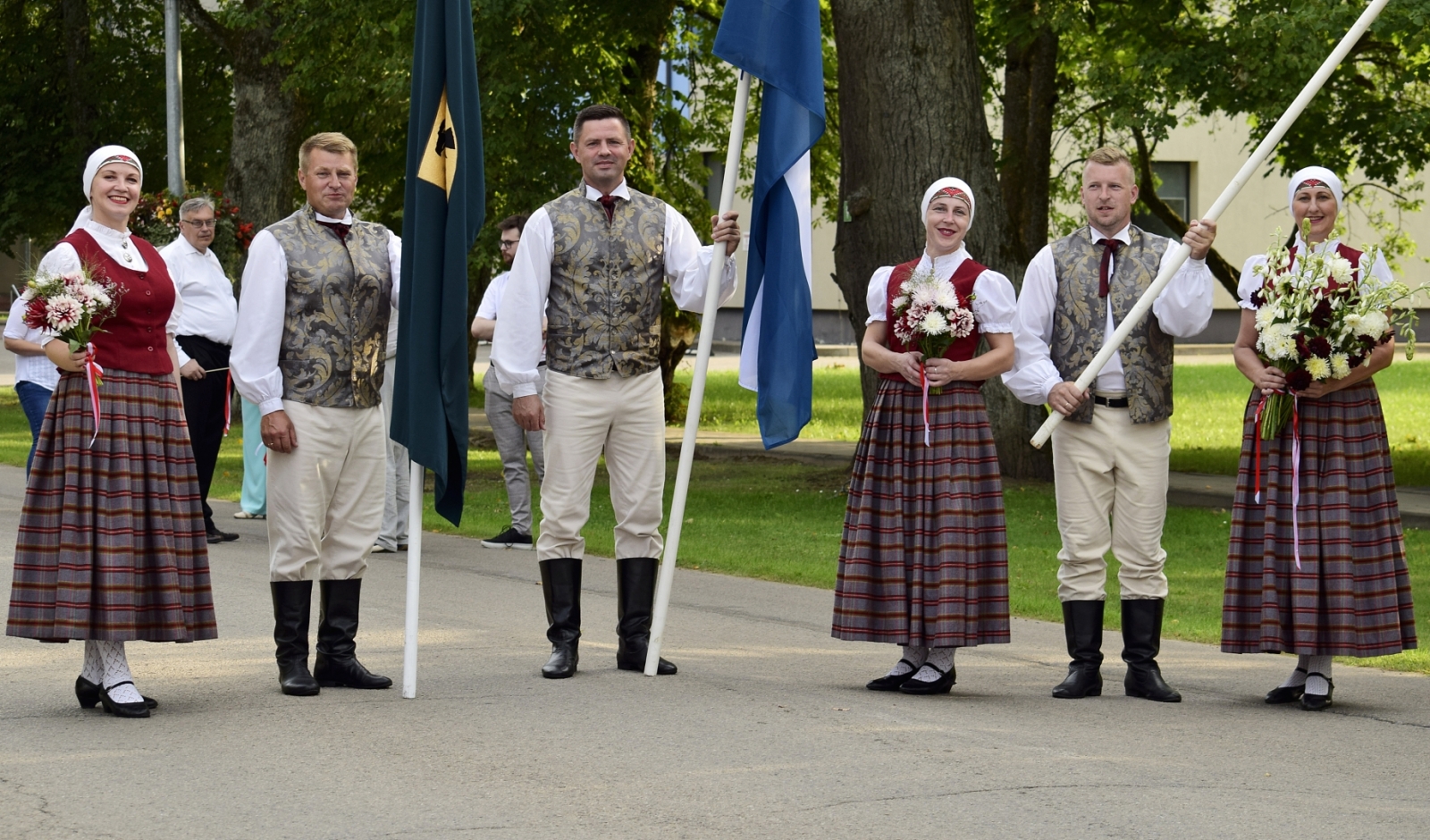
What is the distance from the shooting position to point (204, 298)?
458 inches

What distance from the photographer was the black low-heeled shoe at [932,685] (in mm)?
6969

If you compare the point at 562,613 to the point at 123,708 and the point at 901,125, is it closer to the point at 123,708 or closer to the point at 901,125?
the point at 123,708

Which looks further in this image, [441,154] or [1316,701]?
[441,154]

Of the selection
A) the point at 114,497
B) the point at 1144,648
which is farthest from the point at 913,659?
the point at 114,497

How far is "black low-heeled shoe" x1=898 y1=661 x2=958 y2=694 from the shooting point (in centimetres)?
697

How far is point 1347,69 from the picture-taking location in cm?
1711

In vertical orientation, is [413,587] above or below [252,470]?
above

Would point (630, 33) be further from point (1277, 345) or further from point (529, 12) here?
point (1277, 345)

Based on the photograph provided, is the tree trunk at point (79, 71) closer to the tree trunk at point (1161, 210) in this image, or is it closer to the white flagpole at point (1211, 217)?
the tree trunk at point (1161, 210)

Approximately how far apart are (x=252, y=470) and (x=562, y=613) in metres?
6.41

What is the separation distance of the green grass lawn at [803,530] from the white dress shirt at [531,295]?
3.19 metres

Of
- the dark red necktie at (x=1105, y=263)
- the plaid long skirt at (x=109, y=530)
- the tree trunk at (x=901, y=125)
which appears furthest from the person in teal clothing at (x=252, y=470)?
the dark red necktie at (x=1105, y=263)

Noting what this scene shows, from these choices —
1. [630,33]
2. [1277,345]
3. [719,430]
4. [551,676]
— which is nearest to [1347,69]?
[630,33]

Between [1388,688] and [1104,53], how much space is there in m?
13.4
